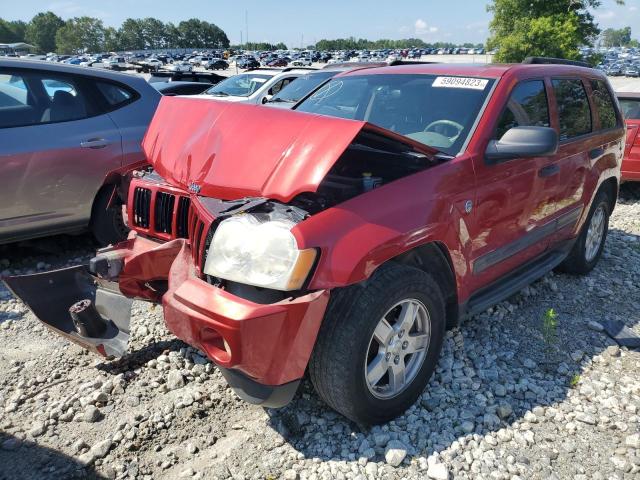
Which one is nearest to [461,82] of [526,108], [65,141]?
[526,108]

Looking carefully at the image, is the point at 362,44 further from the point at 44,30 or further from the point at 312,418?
the point at 312,418

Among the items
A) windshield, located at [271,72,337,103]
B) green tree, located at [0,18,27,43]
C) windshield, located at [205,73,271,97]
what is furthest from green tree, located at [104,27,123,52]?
windshield, located at [271,72,337,103]

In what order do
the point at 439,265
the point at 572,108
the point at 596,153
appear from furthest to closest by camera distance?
1. the point at 596,153
2. the point at 572,108
3. the point at 439,265

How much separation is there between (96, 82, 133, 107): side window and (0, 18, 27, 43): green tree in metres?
143

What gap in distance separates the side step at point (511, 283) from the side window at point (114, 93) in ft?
12.5

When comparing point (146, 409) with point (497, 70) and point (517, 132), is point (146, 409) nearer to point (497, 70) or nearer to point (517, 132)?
point (517, 132)

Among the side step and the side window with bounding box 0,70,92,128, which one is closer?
the side step

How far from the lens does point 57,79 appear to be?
464cm

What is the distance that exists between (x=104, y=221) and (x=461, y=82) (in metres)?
3.38

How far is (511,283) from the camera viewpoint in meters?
3.46

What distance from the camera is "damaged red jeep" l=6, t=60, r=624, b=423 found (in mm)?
2205

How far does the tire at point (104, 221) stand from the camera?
473 centimetres

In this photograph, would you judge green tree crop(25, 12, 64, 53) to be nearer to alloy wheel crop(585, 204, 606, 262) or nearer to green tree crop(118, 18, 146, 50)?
green tree crop(118, 18, 146, 50)

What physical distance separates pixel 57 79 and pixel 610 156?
4956 millimetres
